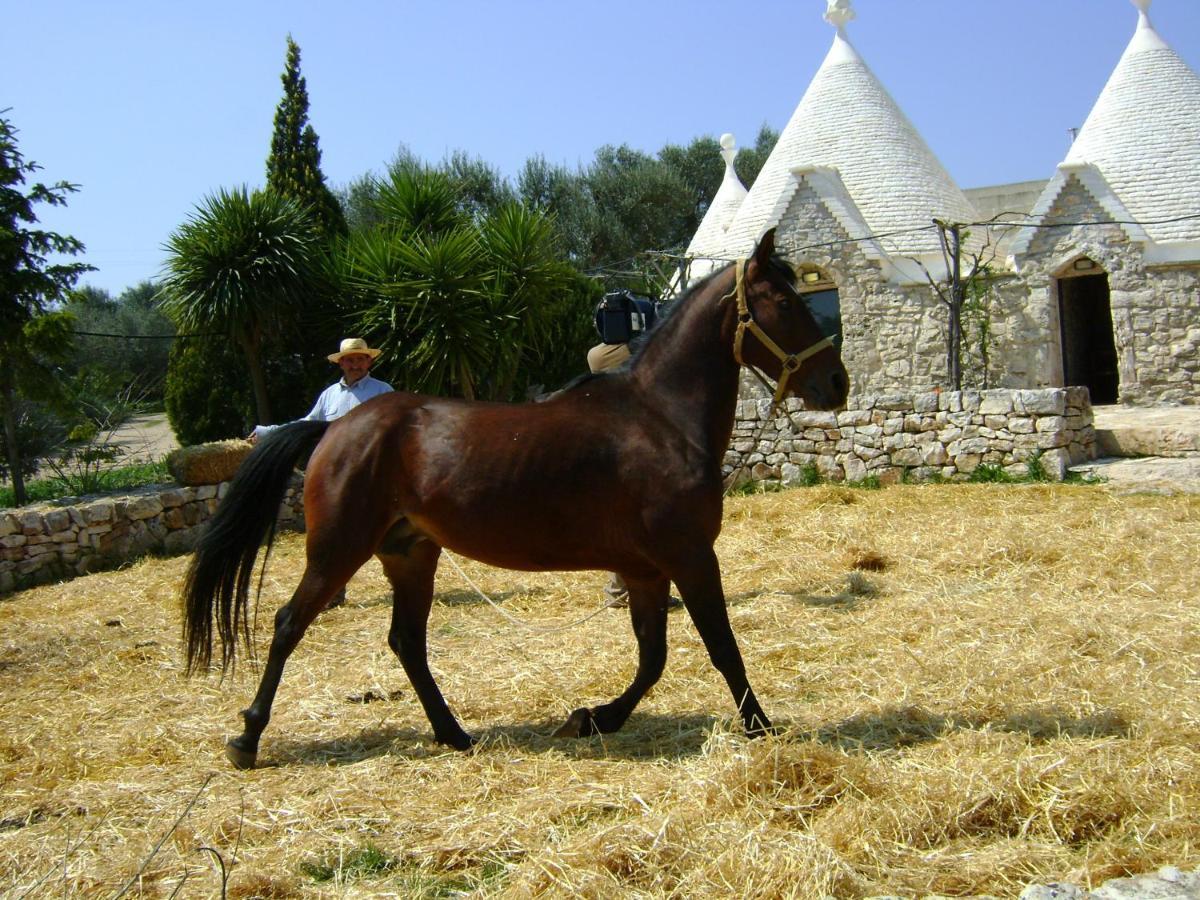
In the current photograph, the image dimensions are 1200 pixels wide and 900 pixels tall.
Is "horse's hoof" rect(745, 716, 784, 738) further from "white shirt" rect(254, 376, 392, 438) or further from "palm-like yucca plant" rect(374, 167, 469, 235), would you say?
"palm-like yucca plant" rect(374, 167, 469, 235)

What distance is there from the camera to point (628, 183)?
36.6 m

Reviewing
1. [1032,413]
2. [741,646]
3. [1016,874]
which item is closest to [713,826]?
[1016,874]

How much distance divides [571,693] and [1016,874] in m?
2.56

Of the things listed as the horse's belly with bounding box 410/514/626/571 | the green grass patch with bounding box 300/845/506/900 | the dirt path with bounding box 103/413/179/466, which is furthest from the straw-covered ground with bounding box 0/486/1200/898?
the dirt path with bounding box 103/413/179/466

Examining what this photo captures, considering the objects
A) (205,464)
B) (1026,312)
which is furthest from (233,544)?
(1026,312)

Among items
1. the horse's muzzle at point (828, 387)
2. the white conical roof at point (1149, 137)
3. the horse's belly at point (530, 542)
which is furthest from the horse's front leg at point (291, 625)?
the white conical roof at point (1149, 137)

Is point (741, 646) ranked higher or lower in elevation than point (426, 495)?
lower

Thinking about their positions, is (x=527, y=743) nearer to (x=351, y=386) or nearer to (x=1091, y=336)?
(x=351, y=386)

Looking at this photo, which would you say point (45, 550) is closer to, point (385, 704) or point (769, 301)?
point (385, 704)

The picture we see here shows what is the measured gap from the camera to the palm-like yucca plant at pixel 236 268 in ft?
44.5

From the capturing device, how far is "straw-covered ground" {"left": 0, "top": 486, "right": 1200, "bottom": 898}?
3.14 m

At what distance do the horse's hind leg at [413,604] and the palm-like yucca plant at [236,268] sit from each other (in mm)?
9675

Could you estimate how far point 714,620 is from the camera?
13.7ft

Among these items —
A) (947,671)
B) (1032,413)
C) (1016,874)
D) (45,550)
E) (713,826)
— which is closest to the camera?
(1016,874)
